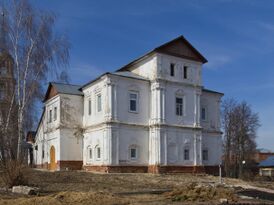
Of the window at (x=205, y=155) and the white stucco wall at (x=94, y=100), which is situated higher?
the white stucco wall at (x=94, y=100)

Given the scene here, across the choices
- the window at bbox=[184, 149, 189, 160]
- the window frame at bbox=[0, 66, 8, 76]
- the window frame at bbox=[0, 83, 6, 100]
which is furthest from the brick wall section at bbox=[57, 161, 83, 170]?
the window frame at bbox=[0, 66, 8, 76]

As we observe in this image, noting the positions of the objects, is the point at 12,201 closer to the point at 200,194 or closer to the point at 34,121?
the point at 200,194

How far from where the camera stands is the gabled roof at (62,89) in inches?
1556

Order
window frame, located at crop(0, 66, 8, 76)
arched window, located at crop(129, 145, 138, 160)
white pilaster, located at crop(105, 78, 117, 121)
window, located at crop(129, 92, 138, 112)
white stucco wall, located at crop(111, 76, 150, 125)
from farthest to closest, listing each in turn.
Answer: window, located at crop(129, 92, 138, 112)
arched window, located at crop(129, 145, 138, 160)
white stucco wall, located at crop(111, 76, 150, 125)
white pilaster, located at crop(105, 78, 117, 121)
window frame, located at crop(0, 66, 8, 76)

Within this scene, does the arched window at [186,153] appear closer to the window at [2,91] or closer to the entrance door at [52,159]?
the entrance door at [52,159]

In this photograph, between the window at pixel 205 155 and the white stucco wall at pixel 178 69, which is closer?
the white stucco wall at pixel 178 69

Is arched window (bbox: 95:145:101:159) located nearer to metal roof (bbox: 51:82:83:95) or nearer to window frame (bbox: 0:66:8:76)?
metal roof (bbox: 51:82:83:95)

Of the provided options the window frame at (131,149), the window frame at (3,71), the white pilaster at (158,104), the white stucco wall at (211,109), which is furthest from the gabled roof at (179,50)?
the window frame at (3,71)

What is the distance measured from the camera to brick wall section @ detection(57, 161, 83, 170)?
124ft

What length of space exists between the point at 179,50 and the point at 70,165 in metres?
14.4

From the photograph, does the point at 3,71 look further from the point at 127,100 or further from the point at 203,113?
the point at 203,113

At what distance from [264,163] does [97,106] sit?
49.7 meters

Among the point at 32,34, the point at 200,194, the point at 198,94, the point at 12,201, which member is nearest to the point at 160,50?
the point at 198,94

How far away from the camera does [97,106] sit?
36.6 meters
